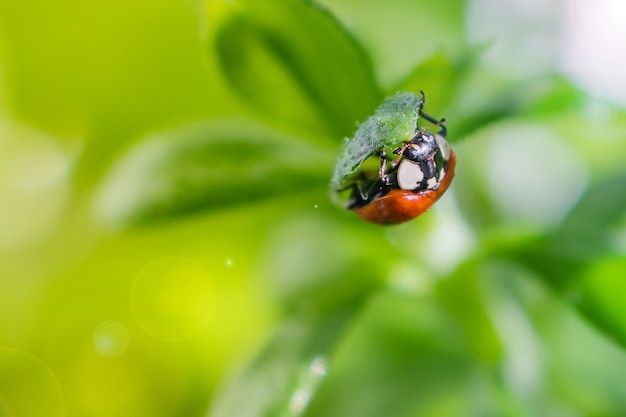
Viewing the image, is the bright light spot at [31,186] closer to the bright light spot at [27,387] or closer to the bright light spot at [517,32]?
the bright light spot at [27,387]

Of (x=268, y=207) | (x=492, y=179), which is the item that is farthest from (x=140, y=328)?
(x=492, y=179)

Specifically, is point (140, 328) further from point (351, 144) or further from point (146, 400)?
point (351, 144)

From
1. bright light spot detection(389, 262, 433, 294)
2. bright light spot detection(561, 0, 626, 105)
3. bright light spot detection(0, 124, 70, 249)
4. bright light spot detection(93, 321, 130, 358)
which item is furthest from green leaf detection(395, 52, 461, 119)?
bright light spot detection(0, 124, 70, 249)

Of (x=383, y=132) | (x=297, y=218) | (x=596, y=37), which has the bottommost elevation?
(x=383, y=132)

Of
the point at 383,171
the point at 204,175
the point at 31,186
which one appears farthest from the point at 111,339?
the point at 383,171

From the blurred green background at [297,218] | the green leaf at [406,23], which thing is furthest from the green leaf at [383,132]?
the green leaf at [406,23]

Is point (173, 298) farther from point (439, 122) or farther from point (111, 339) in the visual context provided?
point (439, 122)
